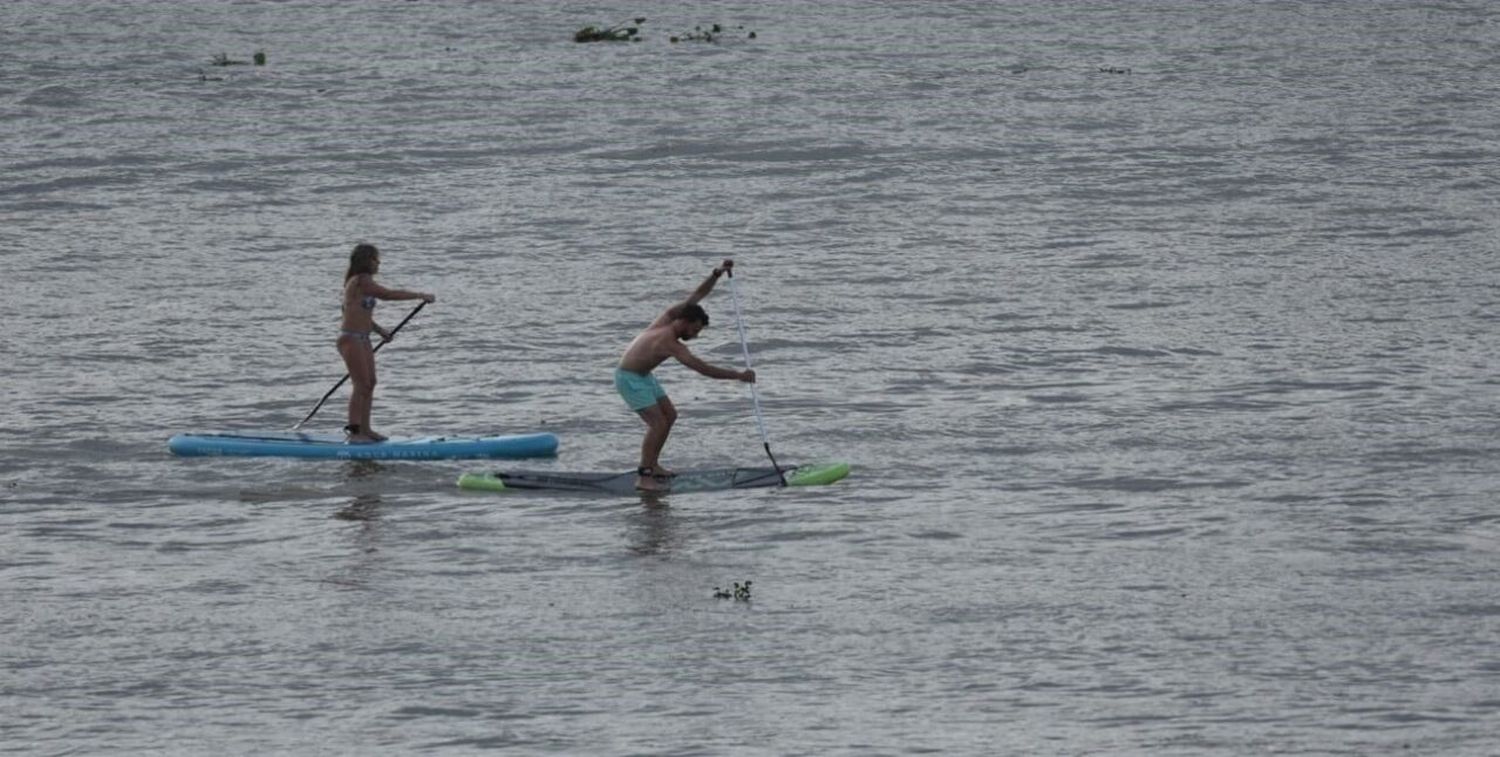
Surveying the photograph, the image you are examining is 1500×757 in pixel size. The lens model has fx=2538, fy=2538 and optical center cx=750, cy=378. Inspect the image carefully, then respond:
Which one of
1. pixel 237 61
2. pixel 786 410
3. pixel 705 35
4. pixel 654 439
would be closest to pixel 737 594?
pixel 654 439

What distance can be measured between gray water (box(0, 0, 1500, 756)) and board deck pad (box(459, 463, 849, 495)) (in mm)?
197

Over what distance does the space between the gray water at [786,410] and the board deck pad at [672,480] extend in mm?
197

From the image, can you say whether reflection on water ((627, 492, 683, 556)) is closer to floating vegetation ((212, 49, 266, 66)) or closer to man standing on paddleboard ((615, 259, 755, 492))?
man standing on paddleboard ((615, 259, 755, 492))

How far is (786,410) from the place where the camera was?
25.9 meters

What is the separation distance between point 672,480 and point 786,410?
12.5ft

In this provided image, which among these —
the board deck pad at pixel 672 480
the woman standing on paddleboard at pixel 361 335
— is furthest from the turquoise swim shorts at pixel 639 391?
the woman standing on paddleboard at pixel 361 335

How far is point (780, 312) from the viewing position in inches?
1245

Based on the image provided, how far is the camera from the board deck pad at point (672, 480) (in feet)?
72.8

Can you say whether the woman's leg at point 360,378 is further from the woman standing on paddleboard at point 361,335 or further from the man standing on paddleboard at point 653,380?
the man standing on paddleboard at point 653,380

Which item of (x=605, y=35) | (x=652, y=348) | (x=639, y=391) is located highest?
(x=652, y=348)

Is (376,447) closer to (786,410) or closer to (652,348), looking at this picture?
(652,348)

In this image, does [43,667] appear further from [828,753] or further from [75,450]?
[75,450]

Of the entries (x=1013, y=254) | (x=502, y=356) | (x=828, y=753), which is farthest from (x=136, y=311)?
(x=828, y=753)

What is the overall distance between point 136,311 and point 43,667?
1524 cm
